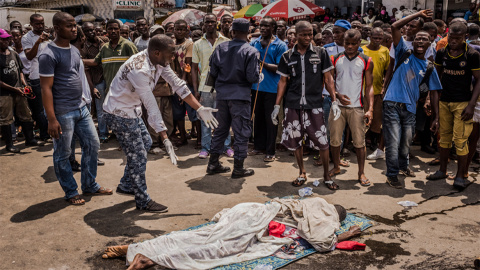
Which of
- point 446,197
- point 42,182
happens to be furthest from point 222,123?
point 446,197

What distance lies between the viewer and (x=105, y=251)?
13.3 feet

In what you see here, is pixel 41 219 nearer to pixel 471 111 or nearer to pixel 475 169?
pixel 471 111

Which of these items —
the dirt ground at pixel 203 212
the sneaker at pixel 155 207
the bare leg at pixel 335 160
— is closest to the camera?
the dirt ground at pixel 203 212

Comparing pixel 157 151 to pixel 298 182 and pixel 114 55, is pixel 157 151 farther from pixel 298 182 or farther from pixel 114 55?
pixel 298 182

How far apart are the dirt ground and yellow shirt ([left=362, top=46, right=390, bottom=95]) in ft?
4.28

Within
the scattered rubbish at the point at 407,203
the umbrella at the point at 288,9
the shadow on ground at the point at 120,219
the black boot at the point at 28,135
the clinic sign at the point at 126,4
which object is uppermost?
the clinic sign at the point at 126,4

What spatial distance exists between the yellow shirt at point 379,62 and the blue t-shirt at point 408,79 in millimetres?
1198

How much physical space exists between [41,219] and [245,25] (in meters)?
3.55

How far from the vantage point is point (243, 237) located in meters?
3.99

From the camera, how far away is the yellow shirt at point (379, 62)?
7.25 m

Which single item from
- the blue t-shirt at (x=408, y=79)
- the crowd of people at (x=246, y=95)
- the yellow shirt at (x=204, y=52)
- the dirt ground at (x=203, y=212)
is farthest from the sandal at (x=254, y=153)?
the blue t-shirt at (x=408, y=79)

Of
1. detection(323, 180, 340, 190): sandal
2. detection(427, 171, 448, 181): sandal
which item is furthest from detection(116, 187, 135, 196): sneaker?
detection(427, 171, 448, 181): sandal

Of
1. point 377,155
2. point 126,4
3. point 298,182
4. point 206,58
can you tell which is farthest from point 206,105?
point 126,4

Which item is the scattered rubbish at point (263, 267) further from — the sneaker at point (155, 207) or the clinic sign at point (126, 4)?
the clinic sign at point (126, 4)
